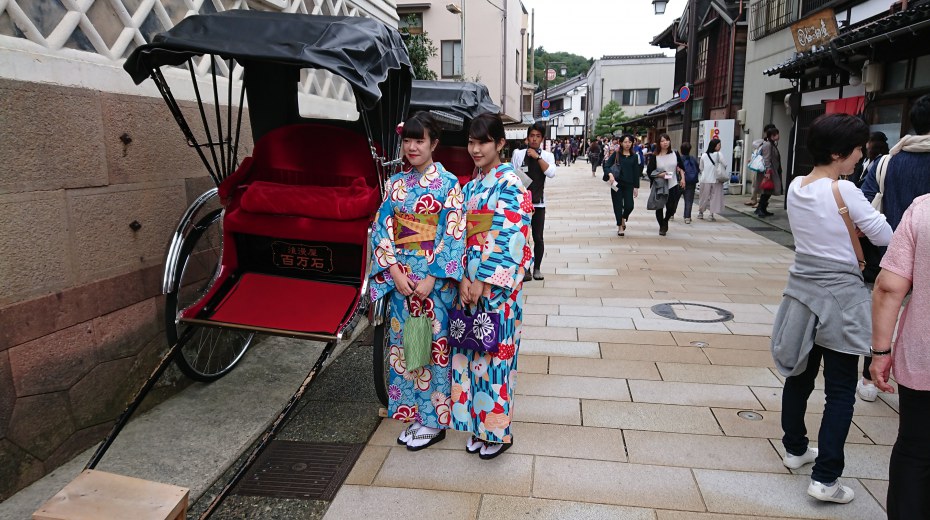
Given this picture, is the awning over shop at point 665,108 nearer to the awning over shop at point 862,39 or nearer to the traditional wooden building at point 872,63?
the traditional wooden building at point 872,63

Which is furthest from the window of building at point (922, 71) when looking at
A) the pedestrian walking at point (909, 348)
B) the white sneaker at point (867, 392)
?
the pedestrian walking at point (909, 348)

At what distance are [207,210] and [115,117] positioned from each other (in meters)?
1.16

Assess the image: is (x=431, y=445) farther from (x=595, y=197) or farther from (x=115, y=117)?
A: (x=595, y=197)

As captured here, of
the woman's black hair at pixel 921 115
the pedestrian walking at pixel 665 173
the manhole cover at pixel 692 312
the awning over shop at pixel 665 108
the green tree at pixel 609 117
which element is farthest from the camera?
the green tree at pixel 609 117

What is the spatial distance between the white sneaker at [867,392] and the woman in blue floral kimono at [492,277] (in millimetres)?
2648

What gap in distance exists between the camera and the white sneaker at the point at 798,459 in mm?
3453

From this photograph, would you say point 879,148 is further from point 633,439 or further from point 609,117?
point 609,117

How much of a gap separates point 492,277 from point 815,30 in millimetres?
12784

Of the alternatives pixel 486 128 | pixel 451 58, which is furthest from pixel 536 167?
pixel 451 58

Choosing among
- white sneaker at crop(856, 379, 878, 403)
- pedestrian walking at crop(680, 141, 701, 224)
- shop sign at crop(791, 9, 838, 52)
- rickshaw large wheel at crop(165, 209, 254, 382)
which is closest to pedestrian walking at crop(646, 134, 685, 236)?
pedestrian walking at crop(680, 141, 701, 224)

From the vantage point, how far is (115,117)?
3920 mm

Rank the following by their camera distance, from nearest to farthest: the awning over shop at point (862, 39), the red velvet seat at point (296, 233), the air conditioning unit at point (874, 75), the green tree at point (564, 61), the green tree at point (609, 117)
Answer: the red velvet seat at point (296, 233), the awning over shop at point (862, 39), the air conditioning unit at point (874, 75), the green tree at point (609, 117), the green tree at point (564, 61)

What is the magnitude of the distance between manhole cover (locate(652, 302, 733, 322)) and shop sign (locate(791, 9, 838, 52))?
7.91 m

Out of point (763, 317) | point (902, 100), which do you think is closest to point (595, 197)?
point (902, 100)
